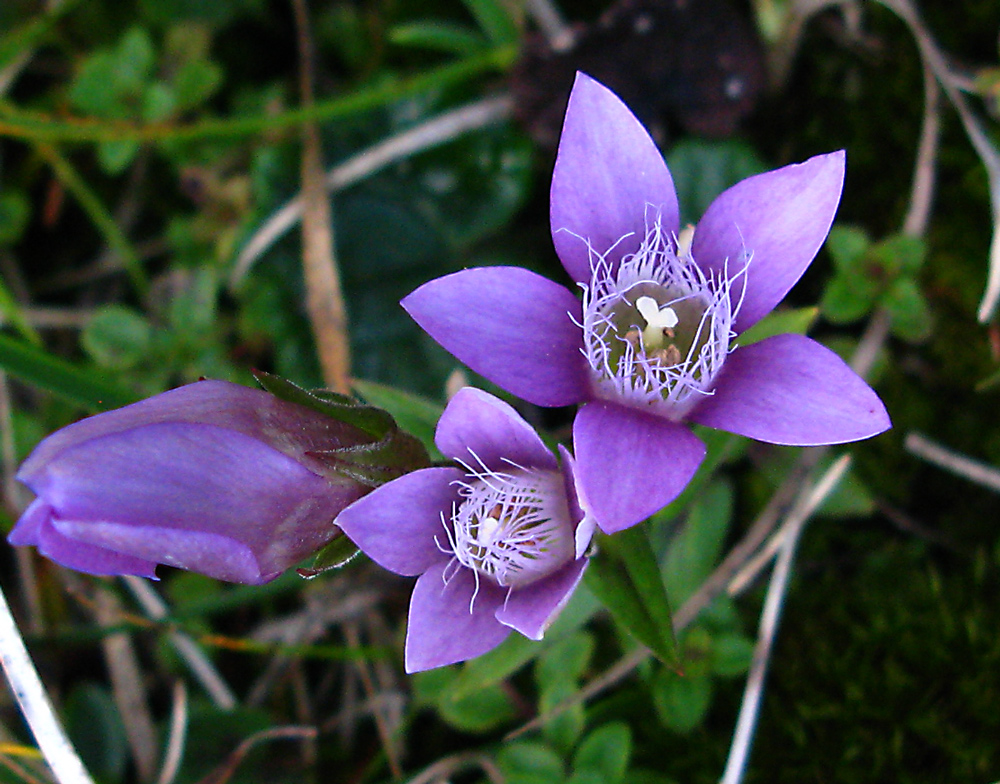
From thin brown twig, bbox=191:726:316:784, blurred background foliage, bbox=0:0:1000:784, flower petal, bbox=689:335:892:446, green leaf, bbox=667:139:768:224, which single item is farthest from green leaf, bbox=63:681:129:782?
green leaf, bbox=667:139:768:224

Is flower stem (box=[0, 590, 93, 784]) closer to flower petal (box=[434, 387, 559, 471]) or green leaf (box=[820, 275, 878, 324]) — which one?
flower petal (box=[434, 387, 559, 471])

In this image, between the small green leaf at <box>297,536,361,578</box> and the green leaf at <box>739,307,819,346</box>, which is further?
the green leaf at <box>739,307,819,346</box>

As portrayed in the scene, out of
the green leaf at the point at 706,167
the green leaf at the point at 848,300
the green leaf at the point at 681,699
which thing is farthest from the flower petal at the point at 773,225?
the green leaf at the point at 706,167

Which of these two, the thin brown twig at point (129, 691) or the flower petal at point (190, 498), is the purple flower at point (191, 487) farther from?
the thin brown twig at point (129, 691)

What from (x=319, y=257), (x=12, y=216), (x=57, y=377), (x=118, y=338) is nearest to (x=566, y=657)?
(x=57, y=377)

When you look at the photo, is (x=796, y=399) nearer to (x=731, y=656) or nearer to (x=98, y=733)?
(x=731, y=656)

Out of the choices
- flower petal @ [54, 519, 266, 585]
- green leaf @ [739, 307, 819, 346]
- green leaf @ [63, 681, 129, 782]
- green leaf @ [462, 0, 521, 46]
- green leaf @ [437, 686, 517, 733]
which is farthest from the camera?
green leaf @ [462, 0, 521, 46]
